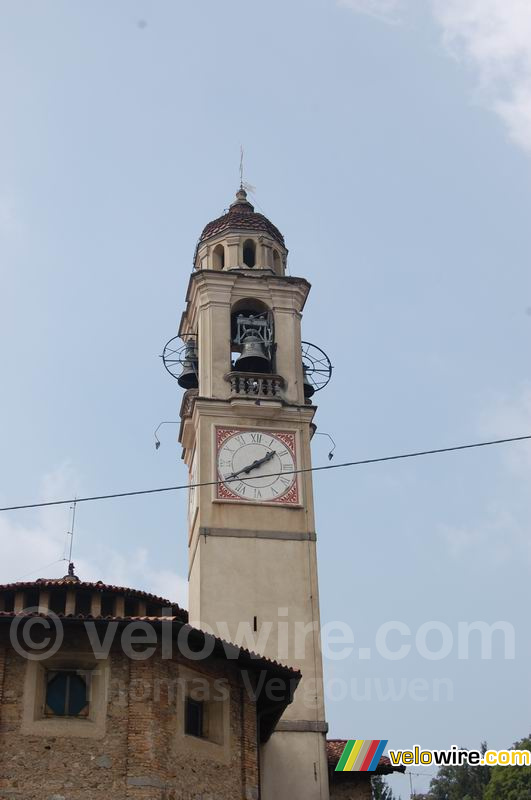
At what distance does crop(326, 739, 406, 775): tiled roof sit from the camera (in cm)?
2503

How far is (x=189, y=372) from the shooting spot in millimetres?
31859

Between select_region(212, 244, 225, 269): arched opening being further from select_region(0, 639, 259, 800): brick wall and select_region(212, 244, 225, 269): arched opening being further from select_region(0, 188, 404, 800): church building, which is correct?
select_region(0, 639, 259, 800): brick wall

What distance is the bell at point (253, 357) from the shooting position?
30.5m

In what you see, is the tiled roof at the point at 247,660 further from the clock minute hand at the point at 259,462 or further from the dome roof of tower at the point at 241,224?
the dome roof of tower at the point at 241,224

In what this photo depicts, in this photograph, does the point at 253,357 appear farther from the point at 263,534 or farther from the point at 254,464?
the point at 263,534

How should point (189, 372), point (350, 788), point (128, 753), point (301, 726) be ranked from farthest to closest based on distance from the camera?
point (189, 372), point (350, 788), point (301, 726), point (128, 753)

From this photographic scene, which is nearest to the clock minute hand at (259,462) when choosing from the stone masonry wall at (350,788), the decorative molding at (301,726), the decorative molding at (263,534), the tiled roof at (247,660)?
the decorative molding at (263,534)

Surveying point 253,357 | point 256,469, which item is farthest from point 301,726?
point 253,357

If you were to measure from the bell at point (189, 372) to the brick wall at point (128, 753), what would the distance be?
13.5 metres

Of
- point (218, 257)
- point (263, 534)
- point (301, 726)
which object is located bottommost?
point (301, 726)

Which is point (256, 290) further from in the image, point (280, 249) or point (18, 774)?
point (18, 774)

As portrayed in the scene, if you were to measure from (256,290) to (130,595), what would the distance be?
13306 millimetres

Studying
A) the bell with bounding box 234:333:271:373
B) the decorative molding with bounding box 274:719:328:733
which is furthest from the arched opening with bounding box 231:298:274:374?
the decorative molding with bounding box 274:719:328:733

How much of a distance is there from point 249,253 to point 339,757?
49.4 feet
